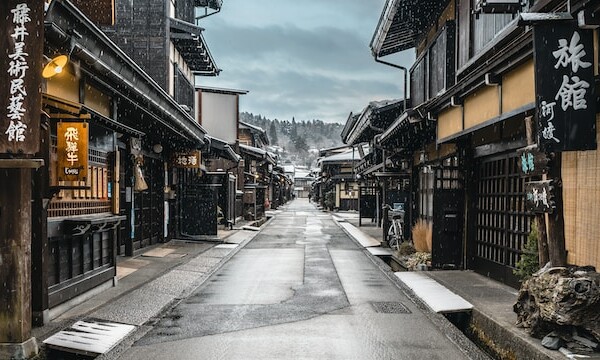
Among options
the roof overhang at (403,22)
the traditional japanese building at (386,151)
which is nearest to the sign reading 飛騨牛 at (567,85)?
the roof overhang at (403,22)

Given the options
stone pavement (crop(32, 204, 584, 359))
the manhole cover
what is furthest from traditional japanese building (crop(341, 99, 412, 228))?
the manhole cover

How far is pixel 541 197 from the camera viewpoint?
732cm

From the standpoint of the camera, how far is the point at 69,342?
24.0ft

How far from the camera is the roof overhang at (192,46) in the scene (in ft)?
70.2

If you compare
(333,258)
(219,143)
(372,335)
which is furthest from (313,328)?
(219,143)

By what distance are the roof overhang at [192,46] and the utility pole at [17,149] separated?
15020 millimetres

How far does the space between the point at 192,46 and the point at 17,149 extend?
1803 cm

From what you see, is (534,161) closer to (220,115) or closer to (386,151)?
(386,151)

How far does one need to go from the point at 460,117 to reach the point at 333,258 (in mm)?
7463

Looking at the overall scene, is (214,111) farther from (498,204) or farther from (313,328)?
(313,328)

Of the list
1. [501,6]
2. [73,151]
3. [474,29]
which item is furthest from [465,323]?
[73,151]

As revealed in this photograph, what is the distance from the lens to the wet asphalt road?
736cm

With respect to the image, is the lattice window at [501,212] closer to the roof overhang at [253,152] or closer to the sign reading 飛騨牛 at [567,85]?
the sign reading 飛騨牛 at [567,85]

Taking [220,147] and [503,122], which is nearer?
[503,122]
